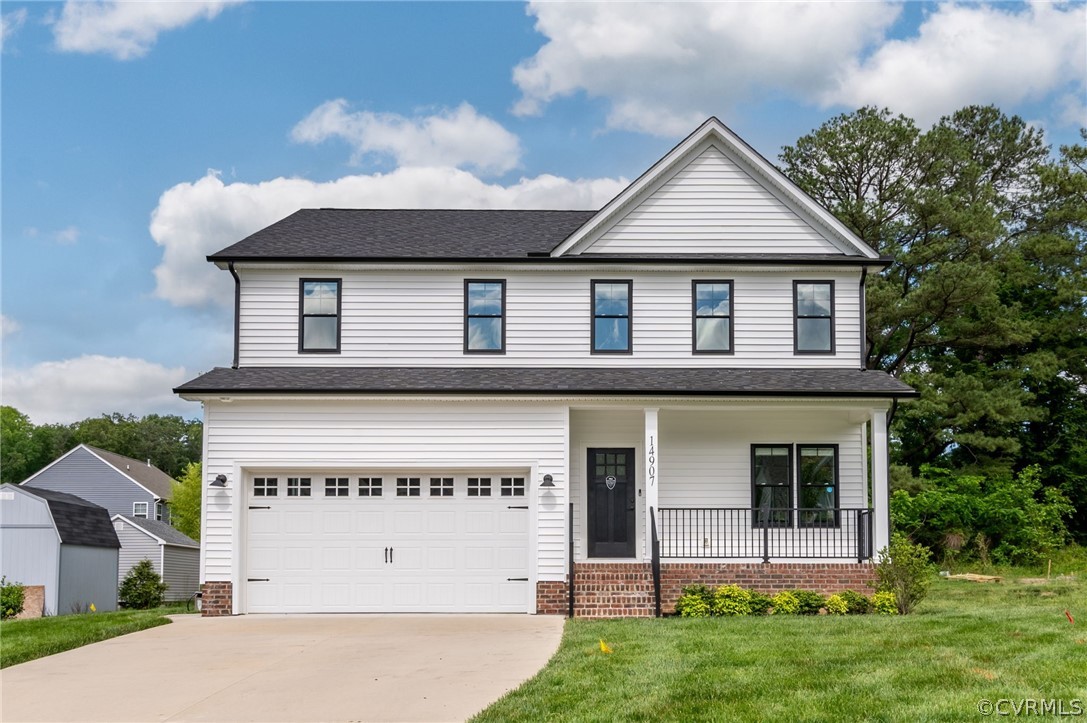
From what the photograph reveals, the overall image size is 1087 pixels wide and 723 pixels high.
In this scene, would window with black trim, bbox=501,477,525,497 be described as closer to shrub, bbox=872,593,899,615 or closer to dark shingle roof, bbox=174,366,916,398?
dark shingle roof, bbox=174,366,916,398

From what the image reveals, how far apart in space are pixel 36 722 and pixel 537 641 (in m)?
6.54

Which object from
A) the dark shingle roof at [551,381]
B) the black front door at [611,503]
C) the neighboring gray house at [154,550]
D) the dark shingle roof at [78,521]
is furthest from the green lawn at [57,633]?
the neighboring gray house at [154,550]

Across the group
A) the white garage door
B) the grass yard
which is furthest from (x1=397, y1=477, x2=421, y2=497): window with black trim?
the grass yard

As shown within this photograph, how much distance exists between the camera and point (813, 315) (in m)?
21.7

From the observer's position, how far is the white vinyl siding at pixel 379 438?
19.8 meters

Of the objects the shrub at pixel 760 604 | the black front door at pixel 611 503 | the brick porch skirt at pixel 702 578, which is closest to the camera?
the shrub at pixel 760 604

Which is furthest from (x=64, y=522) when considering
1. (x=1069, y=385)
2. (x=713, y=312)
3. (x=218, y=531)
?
(x=1069, y=385)

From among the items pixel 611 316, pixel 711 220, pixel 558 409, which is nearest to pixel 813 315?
pixel 711 220

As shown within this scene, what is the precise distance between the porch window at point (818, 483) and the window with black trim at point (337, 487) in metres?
8.23

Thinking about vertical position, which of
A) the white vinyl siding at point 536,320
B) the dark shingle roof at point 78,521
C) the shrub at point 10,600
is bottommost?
the shrub at point 10,600

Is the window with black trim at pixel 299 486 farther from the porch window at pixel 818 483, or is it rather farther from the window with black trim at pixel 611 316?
the porch window at pixel 818 483

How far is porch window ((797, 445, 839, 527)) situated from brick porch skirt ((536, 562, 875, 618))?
204cm

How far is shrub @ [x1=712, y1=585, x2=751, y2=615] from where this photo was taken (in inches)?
699

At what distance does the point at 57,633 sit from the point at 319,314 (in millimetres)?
7750
